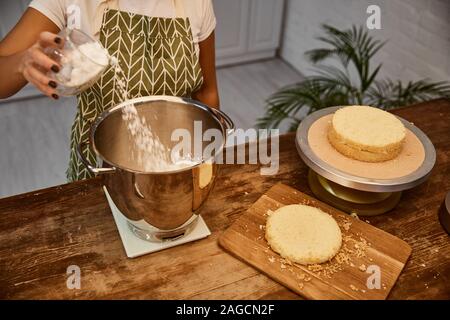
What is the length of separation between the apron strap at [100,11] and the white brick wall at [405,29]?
1.77 meters

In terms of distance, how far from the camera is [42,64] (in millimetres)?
872

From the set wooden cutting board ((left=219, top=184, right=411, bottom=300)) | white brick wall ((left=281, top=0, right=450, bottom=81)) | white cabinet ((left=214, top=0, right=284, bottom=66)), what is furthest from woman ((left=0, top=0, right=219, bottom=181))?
white cabinet ((left=214, top=0, right=284, bottom=66))

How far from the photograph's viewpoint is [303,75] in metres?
3.72

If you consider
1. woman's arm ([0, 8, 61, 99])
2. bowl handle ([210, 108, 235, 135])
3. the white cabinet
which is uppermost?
woman's arm ([0, 8, 61, 99])

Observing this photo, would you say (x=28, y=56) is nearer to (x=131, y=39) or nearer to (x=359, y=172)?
(x=131, y=39)

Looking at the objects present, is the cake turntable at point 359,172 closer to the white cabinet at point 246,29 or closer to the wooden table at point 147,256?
the wooden table at point 147,256

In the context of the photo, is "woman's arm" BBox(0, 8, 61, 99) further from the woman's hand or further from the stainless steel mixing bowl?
the stainless steel mixing bowl

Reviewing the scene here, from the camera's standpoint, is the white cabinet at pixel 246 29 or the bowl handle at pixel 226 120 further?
the white cabinet at pixel 246 29

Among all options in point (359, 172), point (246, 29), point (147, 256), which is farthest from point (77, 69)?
point (246, 29)

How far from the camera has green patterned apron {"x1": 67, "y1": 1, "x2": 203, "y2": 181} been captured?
1.29 metres

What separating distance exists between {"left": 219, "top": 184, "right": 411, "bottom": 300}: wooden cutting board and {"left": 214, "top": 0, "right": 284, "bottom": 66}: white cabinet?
2.66 metres

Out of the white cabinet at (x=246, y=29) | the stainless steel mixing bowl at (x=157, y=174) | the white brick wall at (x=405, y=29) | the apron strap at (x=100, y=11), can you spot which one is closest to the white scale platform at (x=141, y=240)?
the stainless steel mixing bowl at (x=157, y=174)

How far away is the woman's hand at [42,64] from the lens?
2.85ft
